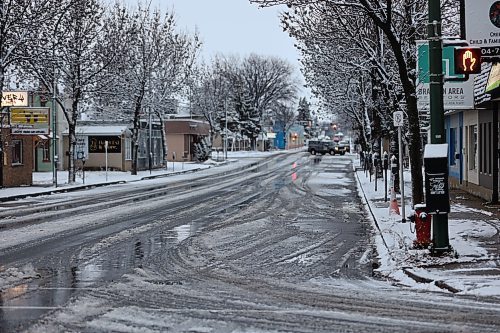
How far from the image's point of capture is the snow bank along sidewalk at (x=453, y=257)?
9.89m

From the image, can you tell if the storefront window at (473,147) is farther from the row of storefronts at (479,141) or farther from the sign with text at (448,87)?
the sign with text at (448,87)

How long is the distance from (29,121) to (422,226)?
26.1m

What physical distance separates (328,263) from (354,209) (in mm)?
10510

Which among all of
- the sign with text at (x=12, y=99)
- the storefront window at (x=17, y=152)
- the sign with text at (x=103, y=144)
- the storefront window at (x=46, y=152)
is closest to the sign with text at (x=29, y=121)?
the sign with text at (x=12, y=99)

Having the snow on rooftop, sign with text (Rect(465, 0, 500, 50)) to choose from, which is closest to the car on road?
the snow on rooftop

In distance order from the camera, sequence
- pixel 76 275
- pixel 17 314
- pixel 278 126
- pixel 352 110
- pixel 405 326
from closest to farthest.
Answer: pixel 405 326 < pixel 17 314 < pixel 76 275 < pixel 352 110 < pixel 278 126

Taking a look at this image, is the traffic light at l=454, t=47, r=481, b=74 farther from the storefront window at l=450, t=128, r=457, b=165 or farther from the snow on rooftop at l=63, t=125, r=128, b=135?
the snow on rooftop at l=63, t=125, r=128, b=135

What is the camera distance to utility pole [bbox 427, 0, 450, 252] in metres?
11.8

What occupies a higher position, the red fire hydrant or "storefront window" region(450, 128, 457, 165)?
"storefront window" region(450, 128, 457, 165)

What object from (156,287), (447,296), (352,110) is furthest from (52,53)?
(447,296)

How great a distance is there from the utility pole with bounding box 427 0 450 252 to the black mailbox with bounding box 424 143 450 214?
0.53ft

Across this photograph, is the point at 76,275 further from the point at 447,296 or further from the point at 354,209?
the point at 354,209

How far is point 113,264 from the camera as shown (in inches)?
473

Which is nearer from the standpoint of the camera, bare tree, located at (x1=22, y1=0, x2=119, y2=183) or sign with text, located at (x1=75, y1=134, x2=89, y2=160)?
bare tree, located at (x1=22, y1=0, x2=119, y2=183)
